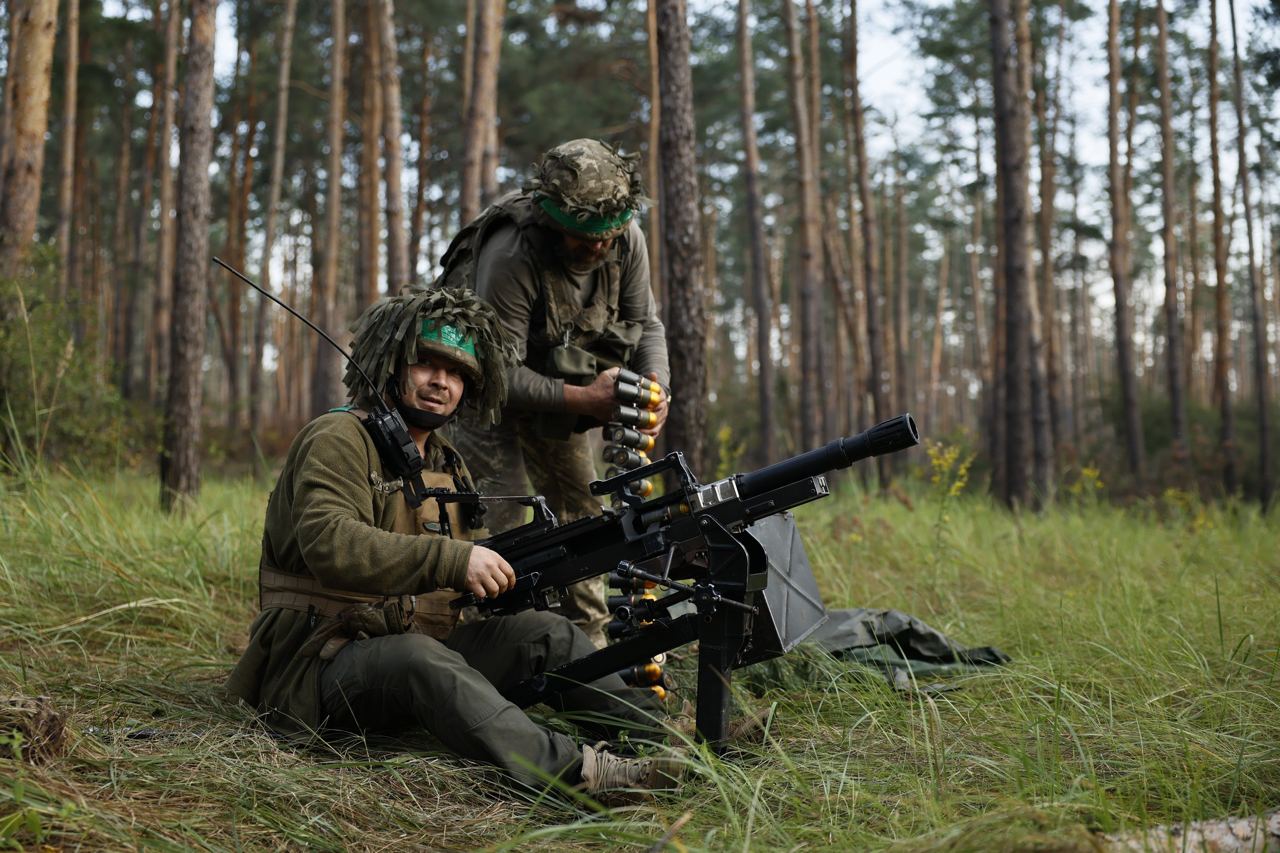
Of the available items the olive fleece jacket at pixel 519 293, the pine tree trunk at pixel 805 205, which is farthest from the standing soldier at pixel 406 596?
the pine tree trunk at pixel 805 205

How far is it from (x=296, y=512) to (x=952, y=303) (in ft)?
161

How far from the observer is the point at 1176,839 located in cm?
208

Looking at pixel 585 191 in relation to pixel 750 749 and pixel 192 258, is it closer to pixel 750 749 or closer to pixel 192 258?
pixel 750 749

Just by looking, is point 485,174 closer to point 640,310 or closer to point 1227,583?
point 640,310

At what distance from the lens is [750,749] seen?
282 cm

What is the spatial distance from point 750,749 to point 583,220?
6.24 feet

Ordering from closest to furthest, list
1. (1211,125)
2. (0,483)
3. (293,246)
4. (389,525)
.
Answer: (389,525)
(0,483)
(1211,125)
(293,246)

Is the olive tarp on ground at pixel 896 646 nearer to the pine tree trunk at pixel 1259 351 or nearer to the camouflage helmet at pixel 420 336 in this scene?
the camouflage helmet at pixel 420 336

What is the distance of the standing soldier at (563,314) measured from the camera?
3.61m

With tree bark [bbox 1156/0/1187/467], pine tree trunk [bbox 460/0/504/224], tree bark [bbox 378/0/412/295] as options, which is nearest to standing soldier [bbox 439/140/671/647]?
pine tree trunk [bbox 460/0/504/224]

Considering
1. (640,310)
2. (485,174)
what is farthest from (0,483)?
(485,174)

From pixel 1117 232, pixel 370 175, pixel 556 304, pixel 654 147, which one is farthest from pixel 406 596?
pixel 1117 232

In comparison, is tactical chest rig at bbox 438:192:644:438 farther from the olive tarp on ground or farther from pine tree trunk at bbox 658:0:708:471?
pine tree trunk at bbox 658:0:708:471

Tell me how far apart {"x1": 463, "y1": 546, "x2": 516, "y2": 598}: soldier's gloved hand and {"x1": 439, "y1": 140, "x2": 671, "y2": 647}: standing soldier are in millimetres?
1068
